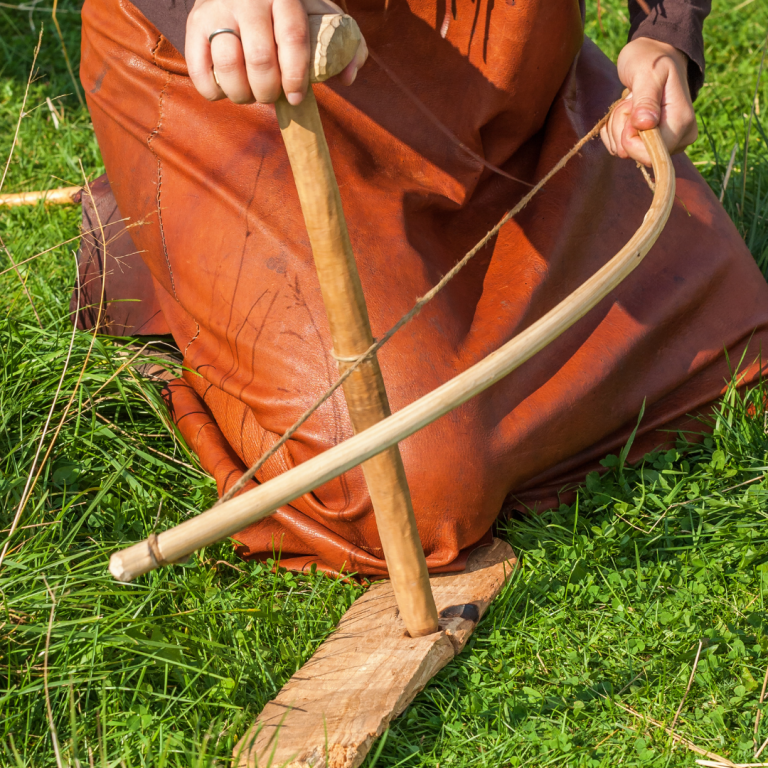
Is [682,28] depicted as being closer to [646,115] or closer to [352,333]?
[646,115]

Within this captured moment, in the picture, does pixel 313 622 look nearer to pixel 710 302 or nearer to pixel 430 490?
pixel 430 490

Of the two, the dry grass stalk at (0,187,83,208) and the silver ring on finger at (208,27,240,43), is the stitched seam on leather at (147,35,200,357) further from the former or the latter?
the dry grass stalk at (0,187,83,208)

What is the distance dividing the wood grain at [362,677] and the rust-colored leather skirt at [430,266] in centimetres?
10

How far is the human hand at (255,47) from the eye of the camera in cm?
112

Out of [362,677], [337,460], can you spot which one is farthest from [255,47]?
[362,677]

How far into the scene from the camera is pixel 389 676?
1507 mm

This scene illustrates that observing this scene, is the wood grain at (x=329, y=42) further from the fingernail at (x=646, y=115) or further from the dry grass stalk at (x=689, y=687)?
the dry grass stalk at (x=689, y=687)

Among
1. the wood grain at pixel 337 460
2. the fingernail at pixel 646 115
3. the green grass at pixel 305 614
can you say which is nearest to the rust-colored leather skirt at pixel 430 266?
the green grass at pixel 305 614

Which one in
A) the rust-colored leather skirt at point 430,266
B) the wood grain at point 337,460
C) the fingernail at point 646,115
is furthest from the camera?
the rust-colored leather skirt at point 430,266

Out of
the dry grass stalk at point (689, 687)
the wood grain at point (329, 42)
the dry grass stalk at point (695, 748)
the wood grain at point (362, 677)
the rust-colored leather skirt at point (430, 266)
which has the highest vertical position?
the wood grain at point (329, 42)

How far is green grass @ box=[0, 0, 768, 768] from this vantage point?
1481mm

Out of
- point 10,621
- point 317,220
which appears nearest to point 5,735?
point 10,621

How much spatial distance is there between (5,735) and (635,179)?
1.83 m

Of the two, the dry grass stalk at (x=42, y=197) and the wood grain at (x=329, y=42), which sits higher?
the wood grain at (x=329, y=42)
